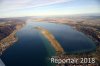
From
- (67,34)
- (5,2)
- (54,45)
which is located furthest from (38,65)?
(5,2)

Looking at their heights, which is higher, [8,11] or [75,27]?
[8,11]

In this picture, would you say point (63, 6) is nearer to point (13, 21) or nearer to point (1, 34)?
point (13, 21)

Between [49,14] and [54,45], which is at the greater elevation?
[49,14]

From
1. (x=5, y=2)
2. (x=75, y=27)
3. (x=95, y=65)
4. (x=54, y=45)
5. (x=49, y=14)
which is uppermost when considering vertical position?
(x=5, y=2)

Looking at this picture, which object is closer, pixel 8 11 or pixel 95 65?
pixel 95 65

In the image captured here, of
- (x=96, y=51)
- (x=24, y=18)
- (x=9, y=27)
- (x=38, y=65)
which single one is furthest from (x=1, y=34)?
(x=96, y=51)

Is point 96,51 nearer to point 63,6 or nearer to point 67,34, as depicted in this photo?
point 67,34
